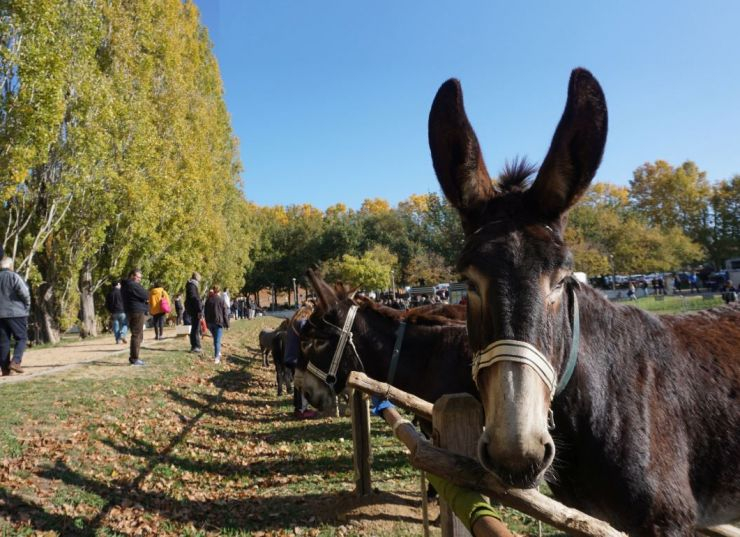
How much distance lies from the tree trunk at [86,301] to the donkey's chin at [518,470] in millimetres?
23242

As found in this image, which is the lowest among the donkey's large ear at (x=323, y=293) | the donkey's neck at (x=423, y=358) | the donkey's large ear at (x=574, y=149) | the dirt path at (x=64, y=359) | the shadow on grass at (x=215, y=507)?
the shadow on grass at (x=215, y=507)

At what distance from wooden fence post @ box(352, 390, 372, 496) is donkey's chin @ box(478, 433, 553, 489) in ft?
14.2

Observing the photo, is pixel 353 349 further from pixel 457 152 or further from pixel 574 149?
pixel 574 149

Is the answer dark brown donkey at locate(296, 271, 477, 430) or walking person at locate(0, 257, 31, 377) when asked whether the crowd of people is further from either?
dark brown donkey at locate(296, 271, 477, 430)

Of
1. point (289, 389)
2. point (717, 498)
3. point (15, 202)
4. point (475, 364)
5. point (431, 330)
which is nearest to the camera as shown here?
point (475, 364)

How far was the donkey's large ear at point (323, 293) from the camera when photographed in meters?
5.20

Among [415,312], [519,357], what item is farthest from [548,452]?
[415,312]

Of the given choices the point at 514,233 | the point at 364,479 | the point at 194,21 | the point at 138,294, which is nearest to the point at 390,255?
the point at 194,21

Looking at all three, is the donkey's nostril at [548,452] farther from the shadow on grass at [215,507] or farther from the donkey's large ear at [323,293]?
the shadow on grass at [215,507]

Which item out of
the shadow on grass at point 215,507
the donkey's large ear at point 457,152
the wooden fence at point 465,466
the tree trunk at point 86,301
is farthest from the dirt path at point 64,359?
the donkey's large ear at point 457,152

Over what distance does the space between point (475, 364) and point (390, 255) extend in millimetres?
58321

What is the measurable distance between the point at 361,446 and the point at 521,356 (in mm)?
4639

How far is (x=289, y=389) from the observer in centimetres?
1239

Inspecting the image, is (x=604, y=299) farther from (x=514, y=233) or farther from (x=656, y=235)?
(x=656, y=235)
